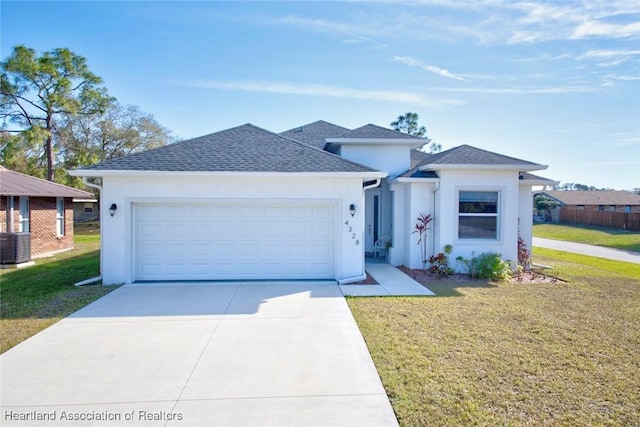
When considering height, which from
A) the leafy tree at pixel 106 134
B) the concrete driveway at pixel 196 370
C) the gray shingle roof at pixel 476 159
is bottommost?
the concrete driveway at pixel 196 370

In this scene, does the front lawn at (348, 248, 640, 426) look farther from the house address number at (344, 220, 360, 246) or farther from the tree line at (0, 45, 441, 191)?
the tree line at (0, 45, 441, 191)

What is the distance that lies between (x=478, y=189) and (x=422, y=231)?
2170mm

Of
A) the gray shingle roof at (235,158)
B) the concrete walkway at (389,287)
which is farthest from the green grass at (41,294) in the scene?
the concrete walkway at (389,287)

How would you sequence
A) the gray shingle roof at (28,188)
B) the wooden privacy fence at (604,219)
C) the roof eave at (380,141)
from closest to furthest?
the roof eave at (380,141) → the gray shingle roof at (28,188) → the wooden privacy fence at (604,219)

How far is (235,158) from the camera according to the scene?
1007cm

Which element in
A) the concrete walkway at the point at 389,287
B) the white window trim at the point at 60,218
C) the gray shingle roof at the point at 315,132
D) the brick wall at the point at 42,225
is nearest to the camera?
the concrete walkway at the point at 389,287

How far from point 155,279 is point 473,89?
13.8 metres

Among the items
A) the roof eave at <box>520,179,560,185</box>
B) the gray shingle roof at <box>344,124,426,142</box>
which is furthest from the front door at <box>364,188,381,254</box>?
the roof eave at <box>520,179,560,185</box>

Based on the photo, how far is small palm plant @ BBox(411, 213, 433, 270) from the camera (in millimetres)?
11655

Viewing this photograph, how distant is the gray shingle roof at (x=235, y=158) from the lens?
956 cm

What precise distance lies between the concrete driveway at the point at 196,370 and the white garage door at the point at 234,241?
2.28 m

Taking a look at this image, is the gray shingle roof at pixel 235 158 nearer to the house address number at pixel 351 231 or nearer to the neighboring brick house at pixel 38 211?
the house address number at pixel 351 231

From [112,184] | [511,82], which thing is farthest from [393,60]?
[112,184]

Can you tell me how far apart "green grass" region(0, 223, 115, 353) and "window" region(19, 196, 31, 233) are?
2249 mm
